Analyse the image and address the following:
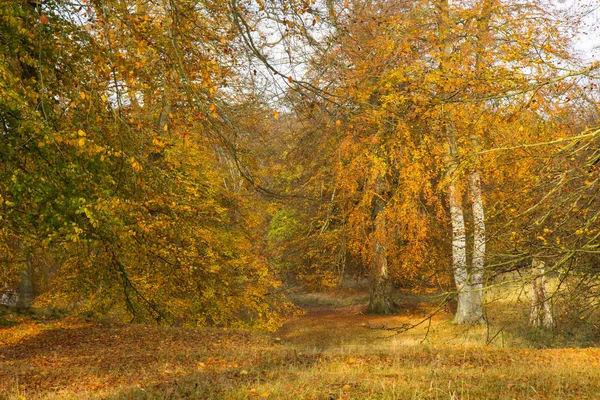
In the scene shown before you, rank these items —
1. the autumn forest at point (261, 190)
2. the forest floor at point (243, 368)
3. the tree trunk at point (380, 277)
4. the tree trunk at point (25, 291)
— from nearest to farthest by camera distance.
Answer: the forest floor at point (243, 368)
the autumn forest at point (261, 190)
the tree trunk at point (25, 291)
the tree trunk at point (380, 277)

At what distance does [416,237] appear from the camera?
17.9m

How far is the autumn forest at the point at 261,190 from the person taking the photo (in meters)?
6.38

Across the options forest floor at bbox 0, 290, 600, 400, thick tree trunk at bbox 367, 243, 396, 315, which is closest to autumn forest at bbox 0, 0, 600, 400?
forest floor at bbox 0, 290, 600, 400

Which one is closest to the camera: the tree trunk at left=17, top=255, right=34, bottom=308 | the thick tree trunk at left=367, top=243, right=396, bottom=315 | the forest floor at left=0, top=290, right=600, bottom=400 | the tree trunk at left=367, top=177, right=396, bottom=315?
the forest floor at left=0, top=290, right=600, bottom=400

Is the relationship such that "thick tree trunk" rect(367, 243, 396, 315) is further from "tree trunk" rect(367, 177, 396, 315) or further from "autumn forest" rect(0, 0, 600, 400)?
"autumn forest" rect(0, 0, 600, 400)

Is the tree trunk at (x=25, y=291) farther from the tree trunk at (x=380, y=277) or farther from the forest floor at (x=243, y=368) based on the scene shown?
the tree trunk at (x=380, y=277)

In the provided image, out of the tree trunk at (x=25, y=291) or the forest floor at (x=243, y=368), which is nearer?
the forest floor at (x=243, y=368)

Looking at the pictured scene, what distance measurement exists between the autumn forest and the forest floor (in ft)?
0.19

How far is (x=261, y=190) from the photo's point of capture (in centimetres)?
686

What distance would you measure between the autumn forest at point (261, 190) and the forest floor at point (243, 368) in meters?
0.06

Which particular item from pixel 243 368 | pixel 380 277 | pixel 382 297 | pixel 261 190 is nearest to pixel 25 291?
pixel 380 277

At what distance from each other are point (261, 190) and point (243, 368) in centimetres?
247

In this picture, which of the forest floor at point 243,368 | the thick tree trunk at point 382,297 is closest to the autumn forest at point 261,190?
the forest floor at point 243,368

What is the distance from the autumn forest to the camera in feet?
20.9
